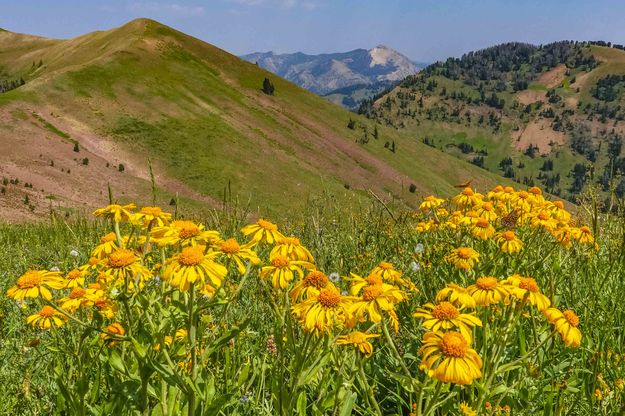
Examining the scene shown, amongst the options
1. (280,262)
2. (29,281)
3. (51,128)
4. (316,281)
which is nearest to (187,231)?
(280,262)

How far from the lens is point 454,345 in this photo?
2.16 meters

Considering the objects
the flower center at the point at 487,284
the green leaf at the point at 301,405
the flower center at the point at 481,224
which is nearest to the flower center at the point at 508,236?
the flower center at the point at 481,224

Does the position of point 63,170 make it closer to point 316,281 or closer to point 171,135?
point 171,135

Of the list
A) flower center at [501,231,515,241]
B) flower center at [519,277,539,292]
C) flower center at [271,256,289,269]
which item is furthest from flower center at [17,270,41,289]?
flower center at [501,231,515,241]

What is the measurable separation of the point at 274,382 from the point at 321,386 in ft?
1.46

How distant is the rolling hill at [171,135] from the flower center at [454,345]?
30815mm

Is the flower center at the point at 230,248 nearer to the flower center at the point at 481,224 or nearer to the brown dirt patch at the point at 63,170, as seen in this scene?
the flower center at the point at 481,224

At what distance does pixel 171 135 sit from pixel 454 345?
67.1 metres

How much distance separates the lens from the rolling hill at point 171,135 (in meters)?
49.6

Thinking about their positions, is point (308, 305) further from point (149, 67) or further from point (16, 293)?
point (149, 67)

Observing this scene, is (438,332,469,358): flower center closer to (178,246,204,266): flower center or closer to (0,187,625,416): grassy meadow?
(0,187,625,416): grassy meadow

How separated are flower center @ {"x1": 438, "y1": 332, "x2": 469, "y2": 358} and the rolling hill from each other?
30815 mm

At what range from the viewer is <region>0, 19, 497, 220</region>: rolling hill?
49.6 meters

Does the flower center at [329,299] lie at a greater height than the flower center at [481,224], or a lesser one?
lesser
